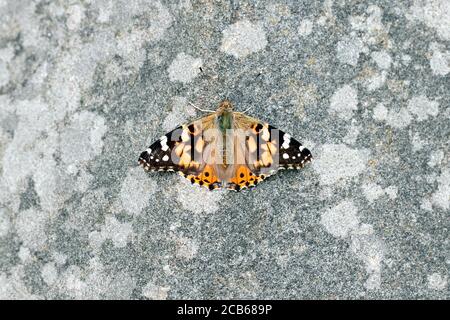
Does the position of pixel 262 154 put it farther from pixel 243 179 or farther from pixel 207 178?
pixel 207 178

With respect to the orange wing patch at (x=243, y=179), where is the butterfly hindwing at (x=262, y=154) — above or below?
above

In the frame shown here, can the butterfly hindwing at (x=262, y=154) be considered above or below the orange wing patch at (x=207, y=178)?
above

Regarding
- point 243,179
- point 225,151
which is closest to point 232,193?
point 243,179

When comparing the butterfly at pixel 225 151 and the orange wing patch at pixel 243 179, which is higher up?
the butterfly at pixel 225 151

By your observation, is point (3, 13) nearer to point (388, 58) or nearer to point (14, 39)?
point (14, 39)
